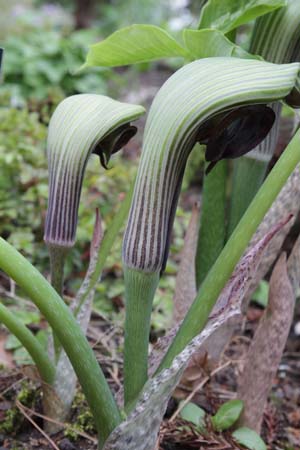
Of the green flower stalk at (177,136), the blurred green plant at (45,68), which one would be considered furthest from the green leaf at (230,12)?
the blurred green plant at (45,68)

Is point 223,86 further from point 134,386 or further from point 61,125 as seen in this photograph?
point 134,386

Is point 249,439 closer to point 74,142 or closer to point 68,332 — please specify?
point 68,332

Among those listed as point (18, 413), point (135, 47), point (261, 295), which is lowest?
point (261, 295)

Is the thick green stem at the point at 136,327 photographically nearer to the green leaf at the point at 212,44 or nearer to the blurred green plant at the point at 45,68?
the green leaf at the point at 212,44

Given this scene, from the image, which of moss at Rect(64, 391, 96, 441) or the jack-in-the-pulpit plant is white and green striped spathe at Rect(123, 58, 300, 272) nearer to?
the jack-in-the-pulpit plant

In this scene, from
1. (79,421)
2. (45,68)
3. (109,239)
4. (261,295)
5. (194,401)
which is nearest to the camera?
(109,239)

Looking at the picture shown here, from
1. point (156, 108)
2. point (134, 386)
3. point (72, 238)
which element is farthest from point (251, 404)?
point (156, 108)

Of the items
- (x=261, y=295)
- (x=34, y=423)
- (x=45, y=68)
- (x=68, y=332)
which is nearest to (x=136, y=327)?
(x=68, y=332)
